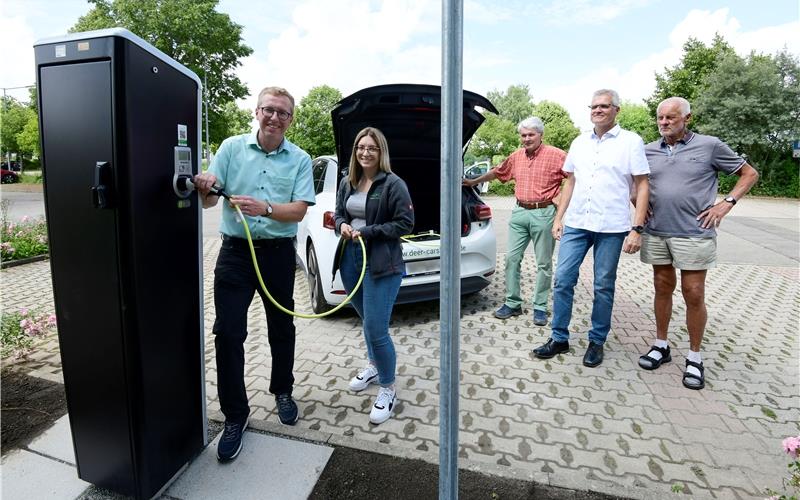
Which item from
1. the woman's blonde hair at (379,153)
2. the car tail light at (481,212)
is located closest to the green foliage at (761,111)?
the car tail light at (481,212)

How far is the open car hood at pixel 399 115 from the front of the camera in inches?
150

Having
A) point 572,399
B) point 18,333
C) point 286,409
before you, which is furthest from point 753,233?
point 18,333

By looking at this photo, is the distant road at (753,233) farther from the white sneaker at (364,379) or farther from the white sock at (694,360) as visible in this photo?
the white sneaker at (364,379)

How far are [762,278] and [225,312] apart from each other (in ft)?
24.5

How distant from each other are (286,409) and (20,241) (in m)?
6.96

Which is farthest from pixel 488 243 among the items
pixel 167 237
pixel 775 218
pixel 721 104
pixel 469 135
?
pixel 721 104

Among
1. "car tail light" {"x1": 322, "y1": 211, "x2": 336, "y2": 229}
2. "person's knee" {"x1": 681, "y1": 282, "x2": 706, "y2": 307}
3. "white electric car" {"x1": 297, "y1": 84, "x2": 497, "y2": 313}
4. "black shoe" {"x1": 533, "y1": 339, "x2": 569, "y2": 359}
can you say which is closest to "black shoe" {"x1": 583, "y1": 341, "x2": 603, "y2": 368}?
"black shoe" {"x1": 533, "y1": 339, "x2": 569, "y2": 359}

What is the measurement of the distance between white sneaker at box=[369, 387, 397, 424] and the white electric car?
1088 mm

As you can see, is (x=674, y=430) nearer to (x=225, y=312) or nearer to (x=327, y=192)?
(x=225, y=312)

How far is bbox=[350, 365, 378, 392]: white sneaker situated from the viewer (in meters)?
3.29

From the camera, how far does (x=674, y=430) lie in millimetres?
2807

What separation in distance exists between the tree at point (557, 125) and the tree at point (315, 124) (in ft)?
57.8

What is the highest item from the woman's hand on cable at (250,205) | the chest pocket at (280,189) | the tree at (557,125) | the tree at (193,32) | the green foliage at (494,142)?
the tree at (193,32)

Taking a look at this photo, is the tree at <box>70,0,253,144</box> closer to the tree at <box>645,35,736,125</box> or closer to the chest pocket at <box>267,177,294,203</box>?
the tree at <box>645,35,736,125</box>
